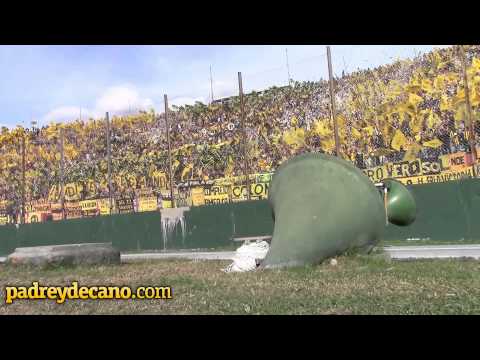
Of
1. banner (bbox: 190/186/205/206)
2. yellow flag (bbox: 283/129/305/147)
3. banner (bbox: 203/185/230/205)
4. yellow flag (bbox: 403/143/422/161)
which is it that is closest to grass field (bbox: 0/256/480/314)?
yellow flag (bbox: 403/143/422/161)

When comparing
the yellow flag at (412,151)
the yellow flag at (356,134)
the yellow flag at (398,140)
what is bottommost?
the yellow flag at (412,151)

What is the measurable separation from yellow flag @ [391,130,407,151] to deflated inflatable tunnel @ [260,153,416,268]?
962 cm

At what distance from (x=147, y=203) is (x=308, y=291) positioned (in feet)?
61.9

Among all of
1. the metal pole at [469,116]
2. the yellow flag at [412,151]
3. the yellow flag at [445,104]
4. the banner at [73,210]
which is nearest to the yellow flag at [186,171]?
the banner at [73,210]

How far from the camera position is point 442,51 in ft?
60.2

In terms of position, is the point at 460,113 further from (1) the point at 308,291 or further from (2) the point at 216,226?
(1) the point at 308,291

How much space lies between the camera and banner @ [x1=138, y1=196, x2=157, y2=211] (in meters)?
23.9

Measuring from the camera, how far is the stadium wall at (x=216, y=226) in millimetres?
14258

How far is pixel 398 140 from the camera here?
18.3 metres

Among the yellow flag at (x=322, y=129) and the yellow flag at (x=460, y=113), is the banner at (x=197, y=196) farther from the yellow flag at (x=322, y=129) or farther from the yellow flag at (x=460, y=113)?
the yellow flag at (x=460, y=113)

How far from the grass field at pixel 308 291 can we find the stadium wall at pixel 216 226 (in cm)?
602

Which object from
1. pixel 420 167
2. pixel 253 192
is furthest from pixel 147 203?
pixel 420 167
